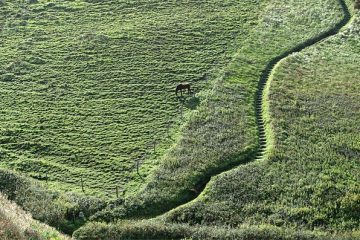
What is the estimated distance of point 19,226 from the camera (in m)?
32.8

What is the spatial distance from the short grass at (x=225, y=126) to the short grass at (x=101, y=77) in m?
1.74

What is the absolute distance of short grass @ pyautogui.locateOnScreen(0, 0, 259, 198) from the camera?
45.9 metres

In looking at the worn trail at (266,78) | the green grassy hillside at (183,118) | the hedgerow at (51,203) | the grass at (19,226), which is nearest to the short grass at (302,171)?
the green grassy hillside at (183,118)

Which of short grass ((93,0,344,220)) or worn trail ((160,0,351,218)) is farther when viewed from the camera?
worn trail ((160,0,351,218))

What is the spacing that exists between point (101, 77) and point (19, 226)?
30306 mm

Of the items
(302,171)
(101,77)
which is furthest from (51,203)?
(101,77)

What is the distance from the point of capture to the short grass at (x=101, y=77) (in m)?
45.9

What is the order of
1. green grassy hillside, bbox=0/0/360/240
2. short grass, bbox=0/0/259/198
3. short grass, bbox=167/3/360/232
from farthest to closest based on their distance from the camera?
short grass, bbox=0/0/259/198 < green grassy hillside, bbox=0/0/360/240 < short grass, bbox=167/3/360/232

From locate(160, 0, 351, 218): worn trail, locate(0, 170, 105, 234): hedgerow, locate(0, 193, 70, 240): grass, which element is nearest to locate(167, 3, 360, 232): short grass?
locate(160, 0, 351, 218): worn trail

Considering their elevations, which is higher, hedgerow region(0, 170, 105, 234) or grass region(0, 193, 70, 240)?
grass region(0, 193, 70, 240)

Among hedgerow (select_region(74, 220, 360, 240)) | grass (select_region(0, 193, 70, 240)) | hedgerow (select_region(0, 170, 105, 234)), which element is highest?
grass (select_region(0, 193, 70, 240))

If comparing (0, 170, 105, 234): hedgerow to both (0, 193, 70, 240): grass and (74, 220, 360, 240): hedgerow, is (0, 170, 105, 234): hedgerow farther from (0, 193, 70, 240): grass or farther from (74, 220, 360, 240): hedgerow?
(74, 220, 360, 240): hedgerow

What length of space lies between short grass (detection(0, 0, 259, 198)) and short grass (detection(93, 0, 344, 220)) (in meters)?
1.74

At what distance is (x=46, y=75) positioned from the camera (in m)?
61.2
